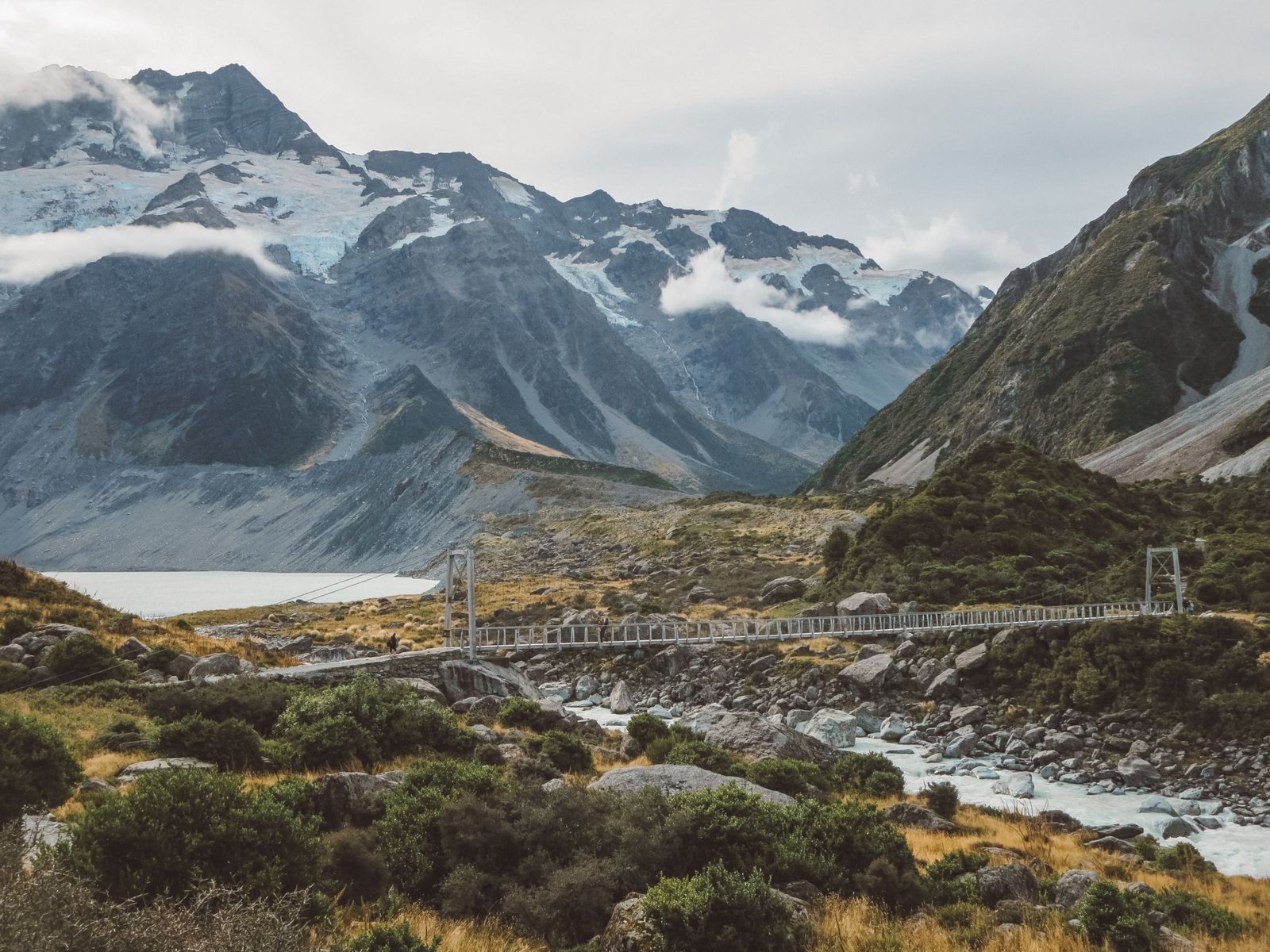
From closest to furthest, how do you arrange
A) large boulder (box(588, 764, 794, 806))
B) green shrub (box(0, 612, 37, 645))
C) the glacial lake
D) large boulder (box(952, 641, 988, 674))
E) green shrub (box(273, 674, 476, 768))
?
large boulder (box(588, 764, 794, 806)), green shrub (box(273, 674, 476, 768)), green shrub (box(0, 612, 37, 645)), large boulder (box(952, 641, 988, 674)), the glacial lake

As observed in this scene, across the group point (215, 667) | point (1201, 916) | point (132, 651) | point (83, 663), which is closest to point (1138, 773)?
point (1201, 916)

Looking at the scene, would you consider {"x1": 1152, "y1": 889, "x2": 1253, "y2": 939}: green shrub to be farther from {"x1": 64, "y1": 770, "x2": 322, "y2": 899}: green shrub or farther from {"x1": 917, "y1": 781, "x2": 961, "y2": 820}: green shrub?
{"x1": 64, "y1": 770, "x2": 322, "y2": 899}: green shrub

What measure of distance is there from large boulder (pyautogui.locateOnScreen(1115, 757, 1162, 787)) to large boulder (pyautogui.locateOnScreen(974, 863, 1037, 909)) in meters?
13.4

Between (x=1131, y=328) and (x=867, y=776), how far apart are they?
5344 inches

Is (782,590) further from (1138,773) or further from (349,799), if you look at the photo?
(349,799)

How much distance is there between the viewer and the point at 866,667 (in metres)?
37.5

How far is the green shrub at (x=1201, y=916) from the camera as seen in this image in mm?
13570

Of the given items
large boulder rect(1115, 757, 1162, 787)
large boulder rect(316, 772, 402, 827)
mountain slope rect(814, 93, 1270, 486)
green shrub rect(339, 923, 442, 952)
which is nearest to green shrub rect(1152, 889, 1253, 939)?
green shrub rect(339, 923, 442, 952)

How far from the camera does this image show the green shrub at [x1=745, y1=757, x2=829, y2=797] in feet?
65.3

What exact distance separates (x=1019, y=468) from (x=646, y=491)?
105732mm

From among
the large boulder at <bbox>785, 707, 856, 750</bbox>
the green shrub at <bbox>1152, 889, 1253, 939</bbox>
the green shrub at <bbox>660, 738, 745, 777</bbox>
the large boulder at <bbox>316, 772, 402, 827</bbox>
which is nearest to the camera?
the green shrub at <bbox>1152, 889, 1253, 939</bbox>

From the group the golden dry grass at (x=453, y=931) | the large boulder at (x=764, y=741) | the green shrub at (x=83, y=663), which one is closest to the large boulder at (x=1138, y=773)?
the large boulder at (x=764, y=741)

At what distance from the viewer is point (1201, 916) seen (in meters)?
13.9

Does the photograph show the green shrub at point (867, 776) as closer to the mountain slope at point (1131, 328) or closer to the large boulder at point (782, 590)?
the large boulder at point (782, 590)
